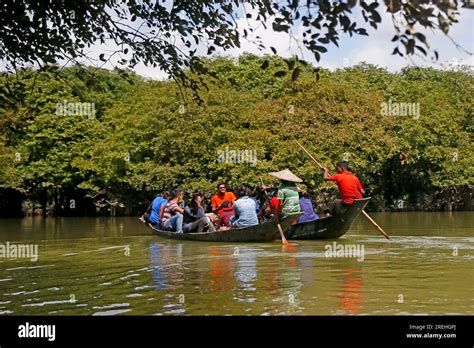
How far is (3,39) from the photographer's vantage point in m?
11.6

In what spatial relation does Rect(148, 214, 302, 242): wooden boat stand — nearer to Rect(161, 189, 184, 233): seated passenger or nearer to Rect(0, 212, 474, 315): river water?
Rect(0, 212, 474, 315): river water

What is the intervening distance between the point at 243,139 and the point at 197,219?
914 inches

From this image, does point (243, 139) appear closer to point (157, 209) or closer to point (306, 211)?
point (157, 209)

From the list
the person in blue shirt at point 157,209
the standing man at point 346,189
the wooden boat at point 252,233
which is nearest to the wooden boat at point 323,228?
the standing man at point 346,189

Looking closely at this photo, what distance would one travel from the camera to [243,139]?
44.5m

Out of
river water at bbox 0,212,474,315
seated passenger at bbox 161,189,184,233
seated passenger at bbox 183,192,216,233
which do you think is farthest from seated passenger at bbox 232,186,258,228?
seated passenger at bbox 161,189,184,233

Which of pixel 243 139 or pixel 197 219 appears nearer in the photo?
pixel 197 219

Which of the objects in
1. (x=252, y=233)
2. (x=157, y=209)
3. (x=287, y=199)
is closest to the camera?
(x=287, y=199)

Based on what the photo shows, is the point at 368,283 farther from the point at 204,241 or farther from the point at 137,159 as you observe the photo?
the point at 137,159

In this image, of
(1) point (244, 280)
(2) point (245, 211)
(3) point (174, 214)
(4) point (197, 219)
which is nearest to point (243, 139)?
(3) point (174, 214)

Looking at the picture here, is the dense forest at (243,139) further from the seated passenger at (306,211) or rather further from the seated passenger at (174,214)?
the seated passenger at (306,211)

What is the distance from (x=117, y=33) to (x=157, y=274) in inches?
173
